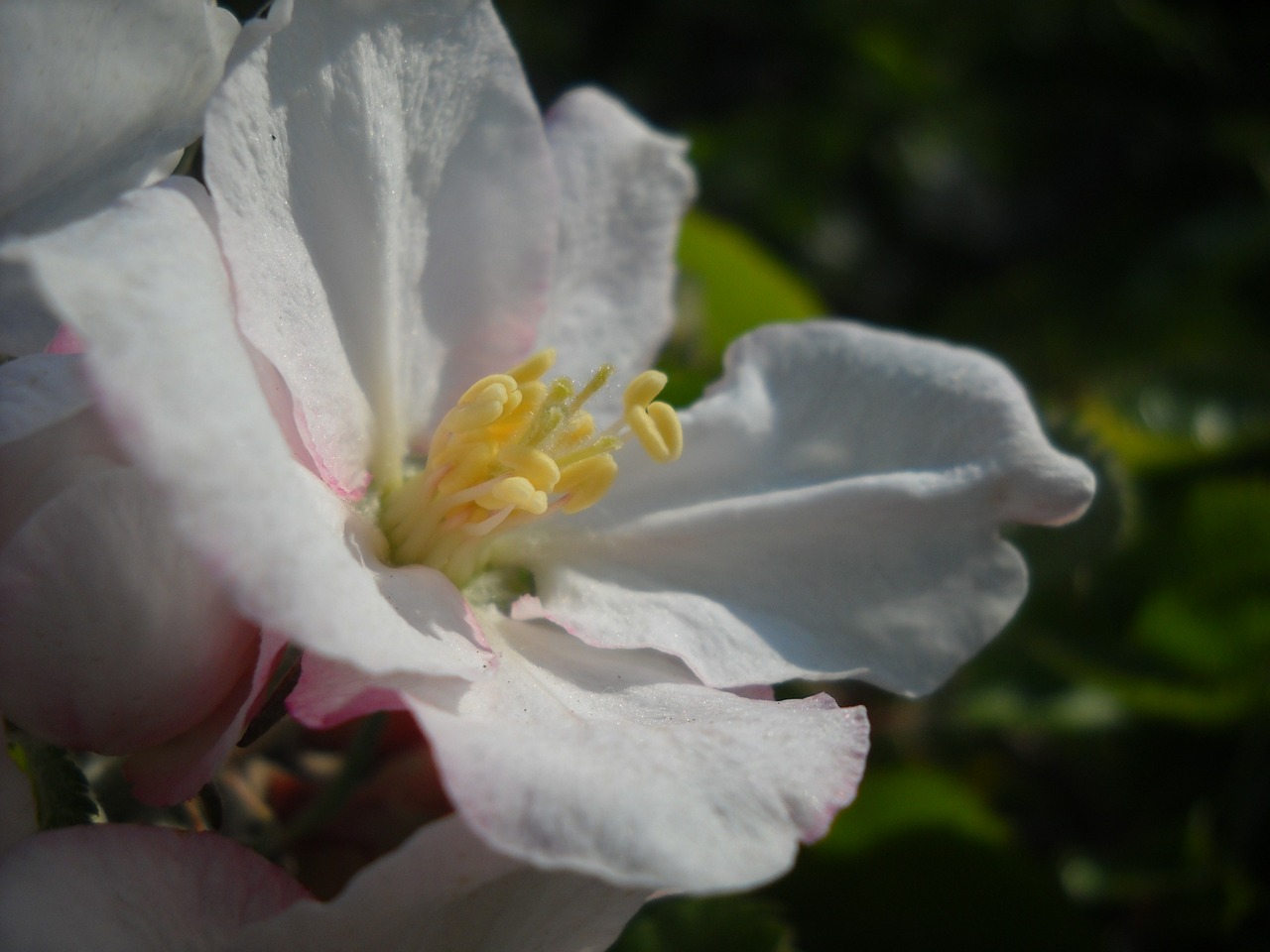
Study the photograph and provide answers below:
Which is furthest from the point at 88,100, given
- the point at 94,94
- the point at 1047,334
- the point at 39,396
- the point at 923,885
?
the point at 1047,334

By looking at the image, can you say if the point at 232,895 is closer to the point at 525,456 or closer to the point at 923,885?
the point at 525,456

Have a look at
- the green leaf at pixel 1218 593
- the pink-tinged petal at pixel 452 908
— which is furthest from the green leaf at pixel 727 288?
the pink-tinged petal at pixel 452 908

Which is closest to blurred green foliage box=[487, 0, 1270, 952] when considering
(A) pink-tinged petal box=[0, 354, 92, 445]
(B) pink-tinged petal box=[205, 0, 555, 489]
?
(B) pink-tinged petal box=[205, 0, 555, 489]

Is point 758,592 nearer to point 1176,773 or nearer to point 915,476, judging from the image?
point 915,476

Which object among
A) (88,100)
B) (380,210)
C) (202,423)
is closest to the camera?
(202,423)

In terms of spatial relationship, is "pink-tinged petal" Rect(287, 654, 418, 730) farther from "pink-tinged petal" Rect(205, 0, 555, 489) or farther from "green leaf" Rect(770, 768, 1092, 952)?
"green leaf" Rect(770, 768, 1092, 952)

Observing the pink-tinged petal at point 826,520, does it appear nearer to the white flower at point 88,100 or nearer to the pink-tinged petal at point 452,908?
the pink-tinged petal at point 452,908

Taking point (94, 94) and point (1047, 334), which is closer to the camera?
point (94, 94)

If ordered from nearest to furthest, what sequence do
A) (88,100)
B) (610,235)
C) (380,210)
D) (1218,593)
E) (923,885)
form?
(88,100) < (380,210) < (610,235) < (923,885) < (1218,593)
